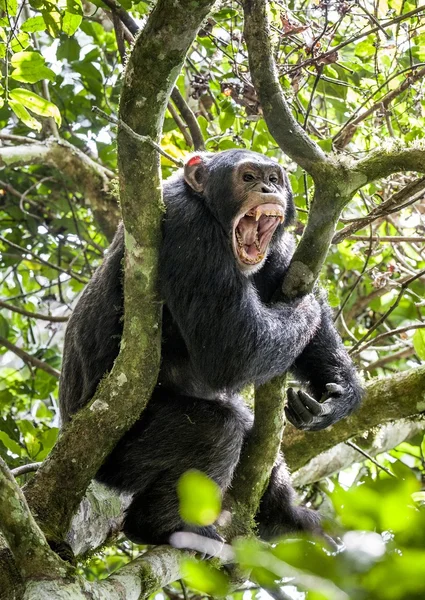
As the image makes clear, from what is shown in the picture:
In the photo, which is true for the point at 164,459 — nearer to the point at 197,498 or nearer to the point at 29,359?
the point at 29,359

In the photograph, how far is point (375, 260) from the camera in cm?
873

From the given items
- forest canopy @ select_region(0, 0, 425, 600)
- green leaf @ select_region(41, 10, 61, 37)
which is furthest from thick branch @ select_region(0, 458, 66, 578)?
green leaf @ select_region(41, 10, 61, 37)

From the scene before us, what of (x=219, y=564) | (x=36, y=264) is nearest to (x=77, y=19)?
(x=219, y=564)

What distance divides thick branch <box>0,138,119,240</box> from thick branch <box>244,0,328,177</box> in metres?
4.13

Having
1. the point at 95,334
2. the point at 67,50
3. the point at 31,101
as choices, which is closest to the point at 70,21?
the point at 31,101

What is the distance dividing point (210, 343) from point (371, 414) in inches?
68.8

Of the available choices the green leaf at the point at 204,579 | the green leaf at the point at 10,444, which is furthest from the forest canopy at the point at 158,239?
the green leaf at the point at 10,444

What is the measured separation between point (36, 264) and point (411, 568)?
9.61 meters

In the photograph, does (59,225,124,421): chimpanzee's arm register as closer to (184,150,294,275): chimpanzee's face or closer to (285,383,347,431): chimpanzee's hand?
(184,150,294,275): chimpanzee's face

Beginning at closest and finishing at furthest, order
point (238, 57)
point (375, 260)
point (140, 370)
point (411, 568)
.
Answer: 1. point (411, 568)
2. point (140, 370)
3. point (238, 57)
4. point (375, 260)

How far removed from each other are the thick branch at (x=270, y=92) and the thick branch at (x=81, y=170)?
13.6 ft

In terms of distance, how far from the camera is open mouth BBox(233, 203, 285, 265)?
5.35m

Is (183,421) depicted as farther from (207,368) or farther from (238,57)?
(238,57)

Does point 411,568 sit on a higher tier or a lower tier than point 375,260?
lower
